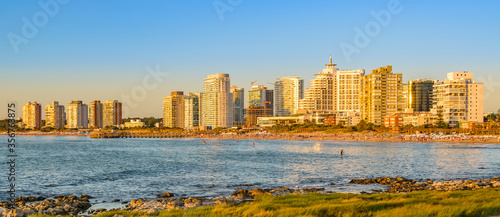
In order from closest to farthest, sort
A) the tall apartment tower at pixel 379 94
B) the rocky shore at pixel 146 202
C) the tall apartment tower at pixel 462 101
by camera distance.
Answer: the rocky shore at pixel 146 202, the tall apartment tower at pixel 462 101, the tall apartment tower at pixel 379 94

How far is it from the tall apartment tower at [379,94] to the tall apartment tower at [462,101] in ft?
99.3

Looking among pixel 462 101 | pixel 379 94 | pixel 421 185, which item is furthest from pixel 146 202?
pixel 379 94

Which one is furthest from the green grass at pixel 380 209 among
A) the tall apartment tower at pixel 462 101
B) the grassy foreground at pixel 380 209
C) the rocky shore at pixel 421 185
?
the tall apartment tower at pixel 462 101

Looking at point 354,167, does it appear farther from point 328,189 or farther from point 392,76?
point 392,76

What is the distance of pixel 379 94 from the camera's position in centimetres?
18825

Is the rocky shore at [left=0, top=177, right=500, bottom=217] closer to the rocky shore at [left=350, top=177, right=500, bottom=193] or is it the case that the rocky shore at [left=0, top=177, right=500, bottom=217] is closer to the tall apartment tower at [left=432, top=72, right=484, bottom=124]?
the rocky shore at [left=350, top=177, right=500, bottom=193]

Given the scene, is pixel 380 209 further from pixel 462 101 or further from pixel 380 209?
pixel 462 101

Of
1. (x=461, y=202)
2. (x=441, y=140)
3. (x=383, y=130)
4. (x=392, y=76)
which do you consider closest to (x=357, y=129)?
(x=383, y=130)

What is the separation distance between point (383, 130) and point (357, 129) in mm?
10168

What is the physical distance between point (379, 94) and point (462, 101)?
36495 millimetres

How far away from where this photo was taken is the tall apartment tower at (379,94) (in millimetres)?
187750

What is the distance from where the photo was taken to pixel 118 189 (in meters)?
36.8

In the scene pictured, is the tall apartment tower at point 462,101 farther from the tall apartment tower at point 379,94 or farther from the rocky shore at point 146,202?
the rocky shore at point 146,202

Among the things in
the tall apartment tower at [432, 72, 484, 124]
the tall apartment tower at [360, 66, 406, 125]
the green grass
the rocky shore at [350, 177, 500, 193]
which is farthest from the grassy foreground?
the tall apartment tower at [360, 66, 406, 125]
